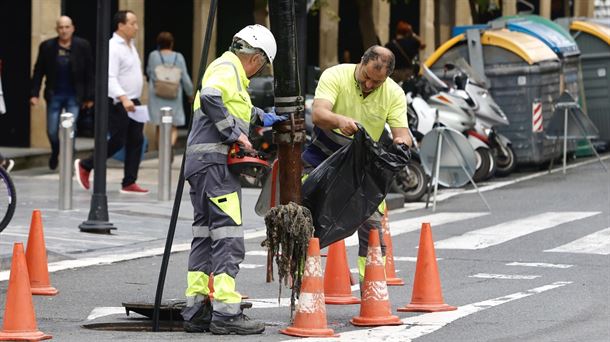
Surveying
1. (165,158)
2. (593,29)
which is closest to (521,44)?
(593,29)

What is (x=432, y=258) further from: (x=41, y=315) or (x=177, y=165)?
(x=177, y=165)

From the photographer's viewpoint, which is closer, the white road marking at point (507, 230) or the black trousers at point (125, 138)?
the white road marking at point (507, 230)

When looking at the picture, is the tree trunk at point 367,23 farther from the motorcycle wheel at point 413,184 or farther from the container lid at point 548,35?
the motorcycle wheel at point 413,184

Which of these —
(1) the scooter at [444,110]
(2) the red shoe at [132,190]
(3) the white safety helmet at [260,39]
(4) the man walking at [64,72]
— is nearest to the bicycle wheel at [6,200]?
(2) the red shoe at [132,190]

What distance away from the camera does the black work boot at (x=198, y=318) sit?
936cm

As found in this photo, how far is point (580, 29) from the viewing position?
1023 inches

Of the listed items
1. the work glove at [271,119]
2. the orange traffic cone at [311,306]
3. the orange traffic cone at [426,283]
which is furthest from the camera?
the orange traffic cone at [426,283]

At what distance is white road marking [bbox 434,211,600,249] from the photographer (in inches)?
561

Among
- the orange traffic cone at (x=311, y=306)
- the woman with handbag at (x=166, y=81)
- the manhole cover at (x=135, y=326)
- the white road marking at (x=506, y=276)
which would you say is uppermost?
the woman with handbag at (x=166, y=81)

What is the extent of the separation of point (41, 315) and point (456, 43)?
1349cm

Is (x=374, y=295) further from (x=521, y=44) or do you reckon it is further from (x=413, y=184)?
(x=521, y=44)

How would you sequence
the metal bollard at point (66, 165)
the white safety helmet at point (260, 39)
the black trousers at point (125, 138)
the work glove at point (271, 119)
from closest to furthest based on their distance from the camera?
the white safety helmet at point (260, 39)
the work glove at point (271, 119)
the metal bollard at point (66, 165)
the black trousers at point (125, 138)

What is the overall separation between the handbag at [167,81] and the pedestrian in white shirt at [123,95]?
203 cm

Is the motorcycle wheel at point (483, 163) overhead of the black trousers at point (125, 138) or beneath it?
beneath
